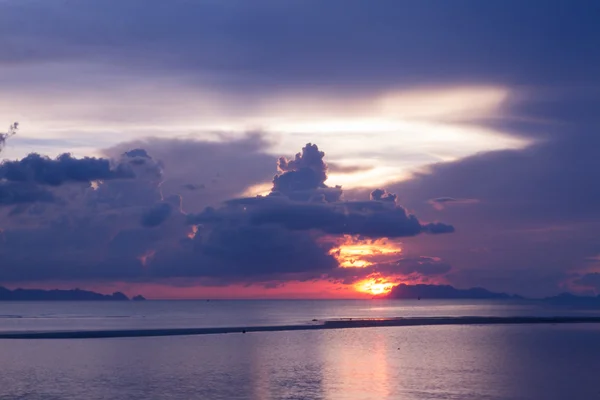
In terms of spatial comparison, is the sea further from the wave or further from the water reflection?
the wave

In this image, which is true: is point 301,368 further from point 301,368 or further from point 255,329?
point 255,329

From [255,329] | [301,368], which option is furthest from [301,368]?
[255,329]

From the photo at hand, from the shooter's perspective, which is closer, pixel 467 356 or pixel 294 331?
pixel 467 356

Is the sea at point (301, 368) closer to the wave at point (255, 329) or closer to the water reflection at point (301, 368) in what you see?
the water reflection at point (301, 368)

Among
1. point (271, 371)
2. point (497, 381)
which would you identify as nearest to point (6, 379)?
point (271, 371)

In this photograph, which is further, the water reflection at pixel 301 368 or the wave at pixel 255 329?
the wave at pixel 255 329

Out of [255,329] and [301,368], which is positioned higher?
[255,329]

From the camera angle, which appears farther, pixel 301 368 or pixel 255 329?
pixel 255 329

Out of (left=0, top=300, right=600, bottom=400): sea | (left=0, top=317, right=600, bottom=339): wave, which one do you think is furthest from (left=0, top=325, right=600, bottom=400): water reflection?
(left=0, top=317, right=600, bottom=339): wave

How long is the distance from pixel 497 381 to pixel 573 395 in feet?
27.9

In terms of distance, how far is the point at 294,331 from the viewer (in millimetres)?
119562

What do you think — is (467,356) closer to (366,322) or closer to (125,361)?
(125,361)

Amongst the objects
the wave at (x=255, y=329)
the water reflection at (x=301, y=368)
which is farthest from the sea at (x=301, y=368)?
the wave at (x=255, y=329)

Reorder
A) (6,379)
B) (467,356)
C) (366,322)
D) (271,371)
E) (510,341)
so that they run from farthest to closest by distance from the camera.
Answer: (366,322), (510,341), (467,356), (271,371), (6,379)
